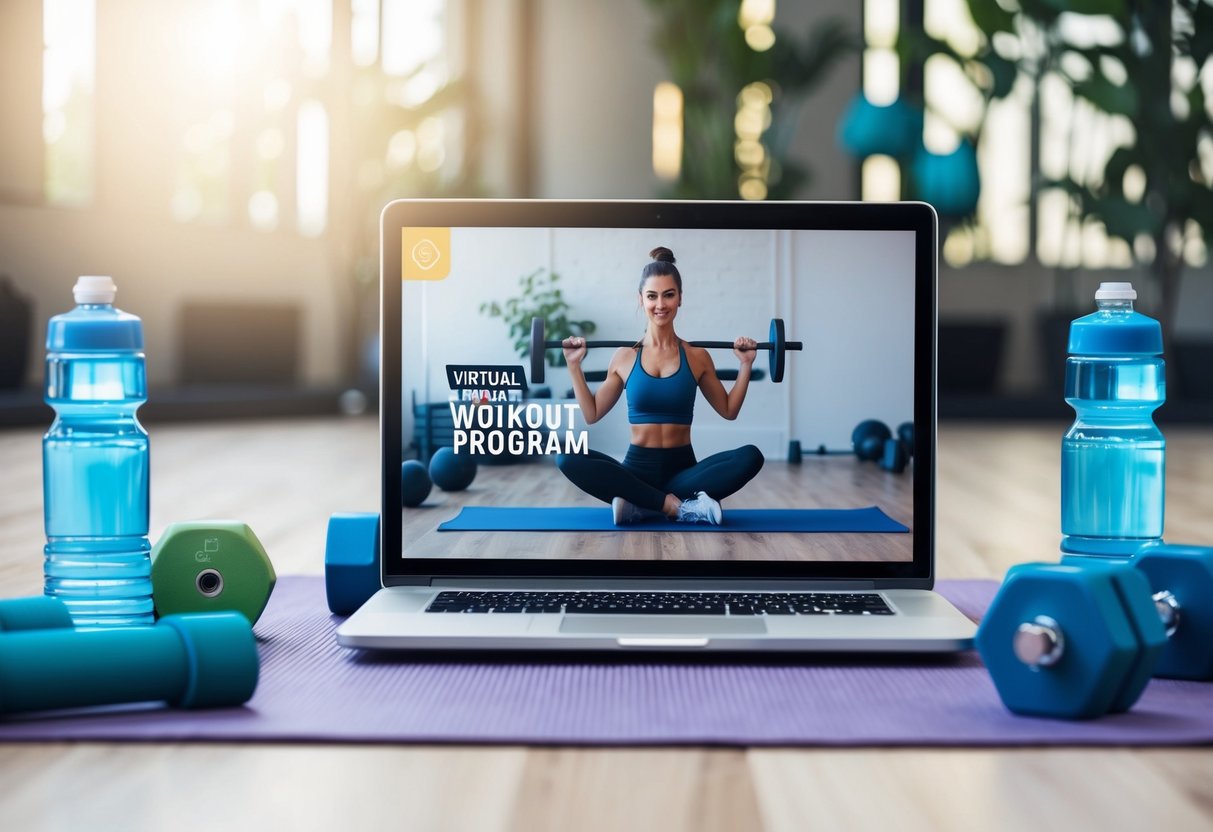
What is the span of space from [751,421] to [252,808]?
60 cm

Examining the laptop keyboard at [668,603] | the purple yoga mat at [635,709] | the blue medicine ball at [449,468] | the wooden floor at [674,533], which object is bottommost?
the purple yoga mat at [635,709]

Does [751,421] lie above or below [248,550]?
above

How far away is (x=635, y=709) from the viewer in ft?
3.00

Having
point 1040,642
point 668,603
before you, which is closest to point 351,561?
point 668,603

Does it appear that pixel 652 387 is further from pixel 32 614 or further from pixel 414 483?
pixel 32 614

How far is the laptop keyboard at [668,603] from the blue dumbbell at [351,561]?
0.51ft

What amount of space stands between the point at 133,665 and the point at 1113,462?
97 cm

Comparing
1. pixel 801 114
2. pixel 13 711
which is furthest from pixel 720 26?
pixel 13 711

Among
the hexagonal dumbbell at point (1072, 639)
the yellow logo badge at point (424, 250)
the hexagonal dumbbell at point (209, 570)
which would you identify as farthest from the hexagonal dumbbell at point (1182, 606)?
the hexagonal dumbbell at point (209, 570)

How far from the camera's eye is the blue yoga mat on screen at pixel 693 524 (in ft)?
3.84

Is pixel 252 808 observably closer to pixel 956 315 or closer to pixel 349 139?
pixel 349 139

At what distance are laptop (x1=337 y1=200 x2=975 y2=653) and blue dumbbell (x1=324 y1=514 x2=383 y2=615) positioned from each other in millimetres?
105

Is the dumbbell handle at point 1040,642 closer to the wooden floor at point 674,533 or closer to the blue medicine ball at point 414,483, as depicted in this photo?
the wooden floor at point 674,533

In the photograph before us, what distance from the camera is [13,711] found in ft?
2.88
